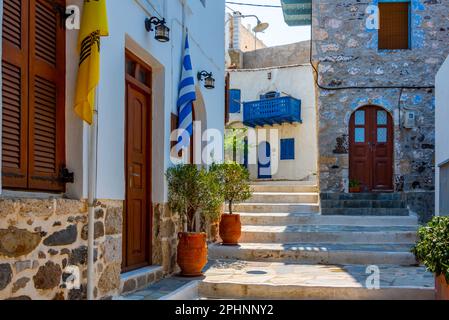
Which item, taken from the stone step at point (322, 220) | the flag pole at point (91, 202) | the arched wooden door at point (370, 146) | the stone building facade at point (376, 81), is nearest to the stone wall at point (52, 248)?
the flag pole at point (91, 202)

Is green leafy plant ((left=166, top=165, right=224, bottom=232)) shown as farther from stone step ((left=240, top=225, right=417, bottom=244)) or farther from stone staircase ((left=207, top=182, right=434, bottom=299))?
stone step ((left=240, top=225, right=417, bottom=244))

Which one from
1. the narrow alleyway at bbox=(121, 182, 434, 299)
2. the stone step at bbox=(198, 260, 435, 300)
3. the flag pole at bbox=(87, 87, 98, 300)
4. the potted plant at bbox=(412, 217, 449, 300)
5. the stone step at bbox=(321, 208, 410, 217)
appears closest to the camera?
the flag pole at bbox=(87, 87, 98, 300)

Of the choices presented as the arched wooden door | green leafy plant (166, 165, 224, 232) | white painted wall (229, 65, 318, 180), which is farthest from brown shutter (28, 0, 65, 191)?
white painted wall (229, 65, 318, 180)

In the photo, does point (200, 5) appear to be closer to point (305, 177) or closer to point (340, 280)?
point (340, 280)

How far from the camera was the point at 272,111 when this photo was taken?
72.5 feet

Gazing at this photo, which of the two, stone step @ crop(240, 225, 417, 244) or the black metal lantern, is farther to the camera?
stone step @ crop(240, 225, 417, 244)

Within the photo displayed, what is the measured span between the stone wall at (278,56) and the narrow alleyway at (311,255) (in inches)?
520

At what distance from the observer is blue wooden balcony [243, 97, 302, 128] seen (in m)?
22.0

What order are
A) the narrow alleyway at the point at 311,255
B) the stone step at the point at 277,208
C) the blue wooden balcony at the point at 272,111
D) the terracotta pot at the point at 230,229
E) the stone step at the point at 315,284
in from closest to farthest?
the stone step at the point at 315,284, the narrow alleyway at the point at 311,255, the terracotta pot at the point at 230,229, the stone step at the point at 277,208, the blue wooden balcony at the point at 272,111

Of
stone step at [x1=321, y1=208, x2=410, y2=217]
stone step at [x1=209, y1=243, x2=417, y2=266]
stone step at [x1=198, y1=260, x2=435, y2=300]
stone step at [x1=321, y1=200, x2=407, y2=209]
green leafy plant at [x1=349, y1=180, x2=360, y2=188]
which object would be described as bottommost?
stone step at [x1=198, y1=260, x2=435, y2=300]

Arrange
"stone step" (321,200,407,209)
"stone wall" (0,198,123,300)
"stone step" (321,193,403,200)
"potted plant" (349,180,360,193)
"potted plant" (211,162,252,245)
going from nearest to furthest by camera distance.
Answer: "stone wall" (0,198,123,300)
"potted plant" (211,162,252,245)
"stone step" (321,200,407,209)
"stone step" (321,193,403,200)
"potted plant" (349,180,360,193)

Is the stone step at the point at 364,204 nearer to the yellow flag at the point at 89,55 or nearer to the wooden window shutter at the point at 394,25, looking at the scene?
the wooden window shutter at the point at 394,25

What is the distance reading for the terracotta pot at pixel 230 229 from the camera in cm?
867

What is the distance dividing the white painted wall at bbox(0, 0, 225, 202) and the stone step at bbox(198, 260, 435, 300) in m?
1.35
